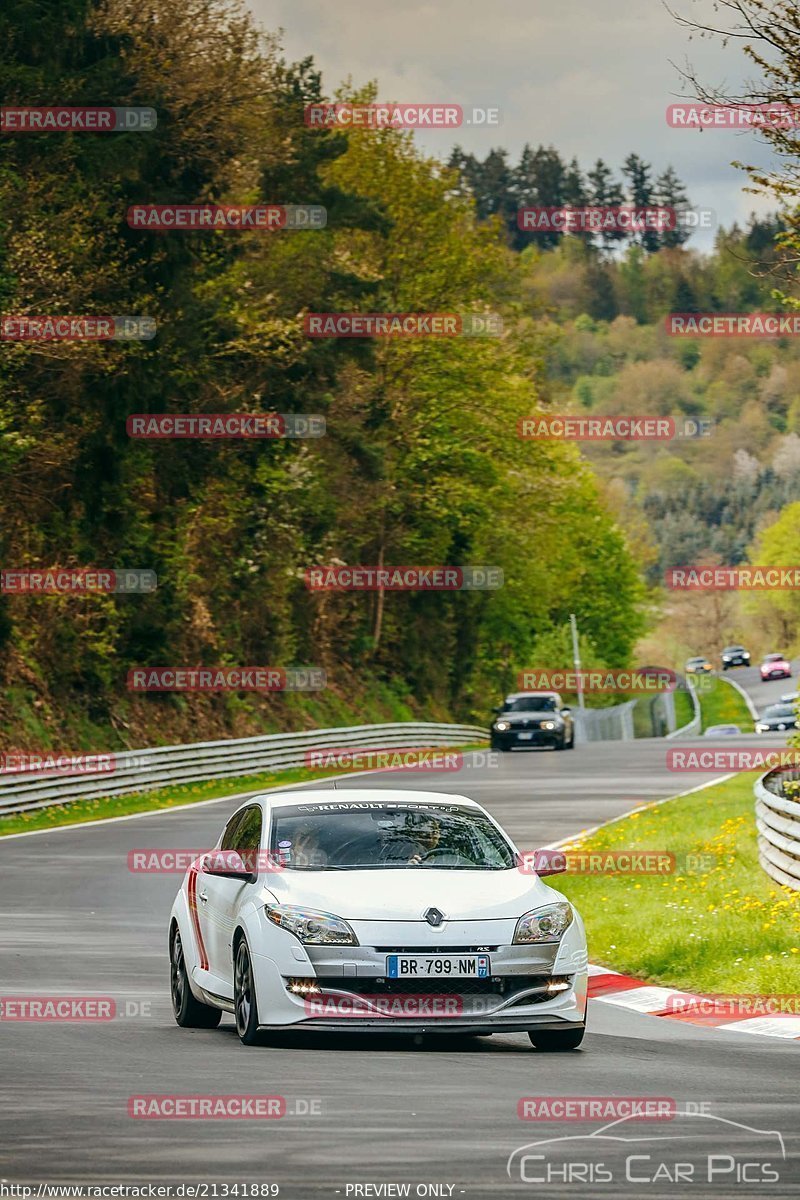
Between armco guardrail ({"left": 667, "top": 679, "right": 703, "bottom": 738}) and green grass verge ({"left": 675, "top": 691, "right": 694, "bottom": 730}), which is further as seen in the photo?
green grass verge ({"left": 675, "top": 691, "right": 694, "bottom": 730})

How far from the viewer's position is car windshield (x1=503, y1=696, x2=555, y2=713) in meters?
58.6

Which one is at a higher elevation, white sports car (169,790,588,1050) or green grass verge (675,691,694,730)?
white sports car (169,790,588,1050)

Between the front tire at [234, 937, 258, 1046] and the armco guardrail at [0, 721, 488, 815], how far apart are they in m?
23.9

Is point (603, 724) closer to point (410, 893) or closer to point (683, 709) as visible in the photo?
point (683, 709)

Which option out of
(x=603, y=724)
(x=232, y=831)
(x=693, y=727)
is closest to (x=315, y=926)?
(x=232, y=831)

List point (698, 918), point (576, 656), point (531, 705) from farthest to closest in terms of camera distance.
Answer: point (576, 656) → point (531, 705) → point (698, 918)

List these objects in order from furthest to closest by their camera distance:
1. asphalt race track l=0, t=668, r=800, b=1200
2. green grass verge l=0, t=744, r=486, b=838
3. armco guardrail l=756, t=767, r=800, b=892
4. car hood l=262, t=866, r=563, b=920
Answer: green grass verge l=0, t=744, r=486, b=838 → armco guardrail l=756, t=767, r=800, b=892 → car hood l=262, t=866, r=563, b=920 → asphalt race track l=0, t=668, r=800, b=1200

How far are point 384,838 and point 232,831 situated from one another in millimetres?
1416

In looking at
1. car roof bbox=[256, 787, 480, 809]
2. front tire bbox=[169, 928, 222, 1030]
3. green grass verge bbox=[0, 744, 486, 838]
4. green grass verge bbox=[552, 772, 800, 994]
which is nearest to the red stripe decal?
front tire bbox=[169, 928, 222, 1030]

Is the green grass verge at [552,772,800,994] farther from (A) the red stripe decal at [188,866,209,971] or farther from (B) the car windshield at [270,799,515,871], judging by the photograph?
(A) the red stripe decal at [188,866,209,971]

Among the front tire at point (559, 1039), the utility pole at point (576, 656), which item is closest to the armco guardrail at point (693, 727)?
the utility pole at point (576, 656)

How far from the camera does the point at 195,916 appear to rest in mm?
12961

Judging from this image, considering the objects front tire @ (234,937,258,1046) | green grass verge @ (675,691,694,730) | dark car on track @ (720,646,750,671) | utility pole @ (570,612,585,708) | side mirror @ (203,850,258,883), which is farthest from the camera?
dark car on track @ (720,646,750,671)

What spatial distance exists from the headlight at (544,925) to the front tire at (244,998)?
4.57 ft
